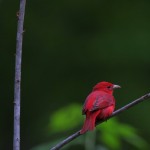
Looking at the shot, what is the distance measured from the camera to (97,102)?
238 inches

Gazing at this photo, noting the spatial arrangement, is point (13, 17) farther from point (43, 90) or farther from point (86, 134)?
point (86, 134)

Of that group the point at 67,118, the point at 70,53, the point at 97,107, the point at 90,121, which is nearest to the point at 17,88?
the point at 90,121

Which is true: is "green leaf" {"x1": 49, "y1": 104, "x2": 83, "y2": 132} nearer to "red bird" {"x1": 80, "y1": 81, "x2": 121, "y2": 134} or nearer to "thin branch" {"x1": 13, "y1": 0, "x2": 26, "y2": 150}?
"red bird" {"x1": 80, "y1": 81, "x2": 121, "y2": 134}

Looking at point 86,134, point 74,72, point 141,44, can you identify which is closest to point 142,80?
point 141,44

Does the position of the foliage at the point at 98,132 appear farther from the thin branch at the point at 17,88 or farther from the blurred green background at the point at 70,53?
the blurred green background at the point at 70,53

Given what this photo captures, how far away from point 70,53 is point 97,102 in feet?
23.7

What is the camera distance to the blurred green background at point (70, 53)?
1226 centimetres

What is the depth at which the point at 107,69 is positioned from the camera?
12.4 m

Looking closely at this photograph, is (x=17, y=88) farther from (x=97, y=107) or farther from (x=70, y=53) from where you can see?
(x=70, y=53)

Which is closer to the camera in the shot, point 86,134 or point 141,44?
point 86,134

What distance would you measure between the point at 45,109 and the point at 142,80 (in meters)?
1.62

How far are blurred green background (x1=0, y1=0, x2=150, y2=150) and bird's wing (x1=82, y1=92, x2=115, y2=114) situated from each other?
5.45 metres

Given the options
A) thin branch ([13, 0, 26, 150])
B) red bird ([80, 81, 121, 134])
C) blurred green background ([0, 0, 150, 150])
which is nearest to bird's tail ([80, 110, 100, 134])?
red bird ([80, 81, 121, 134])

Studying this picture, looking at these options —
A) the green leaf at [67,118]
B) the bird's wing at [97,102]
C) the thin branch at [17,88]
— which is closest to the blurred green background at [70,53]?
the bird's wing at [97,102]
